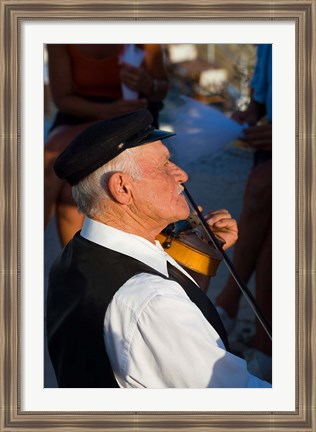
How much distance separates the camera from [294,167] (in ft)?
9.56

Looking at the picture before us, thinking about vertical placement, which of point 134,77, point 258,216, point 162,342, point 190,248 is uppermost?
point 134,77

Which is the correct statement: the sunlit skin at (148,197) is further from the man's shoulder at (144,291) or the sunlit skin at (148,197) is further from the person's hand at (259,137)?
the person's hand at (259,137)

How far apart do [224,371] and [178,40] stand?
3.69ft

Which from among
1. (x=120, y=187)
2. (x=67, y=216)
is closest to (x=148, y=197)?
(x=120, y=187)

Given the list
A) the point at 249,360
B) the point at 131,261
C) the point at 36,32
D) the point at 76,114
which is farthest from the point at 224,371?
the point at 76,114

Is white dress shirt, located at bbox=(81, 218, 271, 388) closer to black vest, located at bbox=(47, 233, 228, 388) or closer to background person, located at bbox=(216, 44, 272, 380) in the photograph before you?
black vest, located at bbox=(47, 233, 228, 388)

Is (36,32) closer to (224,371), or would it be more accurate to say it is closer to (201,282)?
(201,282)

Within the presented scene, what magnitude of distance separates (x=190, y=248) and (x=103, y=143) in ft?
1.69

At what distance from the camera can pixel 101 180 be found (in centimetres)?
263

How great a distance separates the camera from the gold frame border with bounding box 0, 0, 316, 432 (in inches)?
110

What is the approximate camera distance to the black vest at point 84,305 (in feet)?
8.07

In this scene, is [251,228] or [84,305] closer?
[84,305]

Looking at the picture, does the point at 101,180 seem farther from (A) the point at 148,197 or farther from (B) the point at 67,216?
(B) the point at 67,216

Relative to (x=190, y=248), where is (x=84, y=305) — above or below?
below
